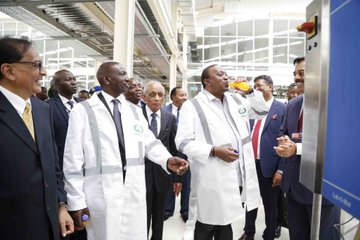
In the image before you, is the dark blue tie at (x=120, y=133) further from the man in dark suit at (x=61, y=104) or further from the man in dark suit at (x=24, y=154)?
the man in dark suit at (x=61, y=104)

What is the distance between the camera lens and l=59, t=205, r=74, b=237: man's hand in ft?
4.35

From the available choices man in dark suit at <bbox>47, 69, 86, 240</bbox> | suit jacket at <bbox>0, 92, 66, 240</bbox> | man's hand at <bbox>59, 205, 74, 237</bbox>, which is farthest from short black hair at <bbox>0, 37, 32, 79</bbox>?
Answer: man in dark suit at <bbox>47, 69, 86, 240</bbox>

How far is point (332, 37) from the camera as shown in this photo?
0.62m

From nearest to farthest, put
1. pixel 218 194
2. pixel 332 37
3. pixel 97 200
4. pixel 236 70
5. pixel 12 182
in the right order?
1. pixel 332 37
2. pixel 12 182
3. pixel 97 200
4. pixel 218 194
5. pixel 236 70

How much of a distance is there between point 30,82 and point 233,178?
1318 millimetres

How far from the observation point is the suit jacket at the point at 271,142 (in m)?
2.44

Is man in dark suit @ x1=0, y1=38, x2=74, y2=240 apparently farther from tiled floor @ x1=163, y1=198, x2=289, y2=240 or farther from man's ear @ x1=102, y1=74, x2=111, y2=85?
tiled floor @ x1=163, y1=198, x2=289, y2=240

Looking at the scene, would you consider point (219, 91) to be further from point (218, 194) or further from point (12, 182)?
point (12, 182)

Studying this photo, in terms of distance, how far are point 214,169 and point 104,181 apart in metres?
0.72

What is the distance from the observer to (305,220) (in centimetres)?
164

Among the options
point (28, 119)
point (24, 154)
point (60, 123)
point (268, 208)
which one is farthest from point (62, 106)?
point (268, 208)

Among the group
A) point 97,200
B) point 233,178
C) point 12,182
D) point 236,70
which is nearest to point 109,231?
point 97,200

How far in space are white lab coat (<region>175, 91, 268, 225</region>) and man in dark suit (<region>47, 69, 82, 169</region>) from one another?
0.90 metres

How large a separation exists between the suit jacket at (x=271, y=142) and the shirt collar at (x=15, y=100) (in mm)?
1967
